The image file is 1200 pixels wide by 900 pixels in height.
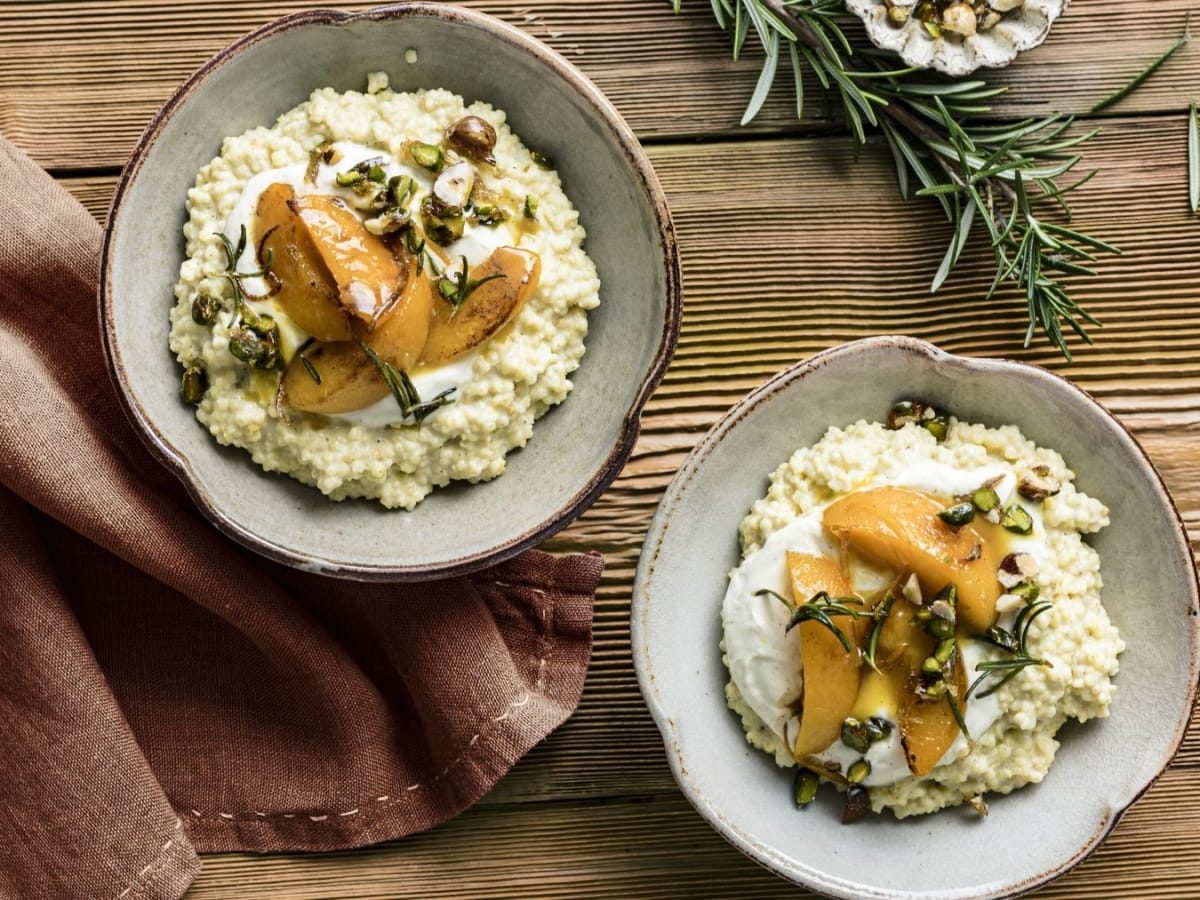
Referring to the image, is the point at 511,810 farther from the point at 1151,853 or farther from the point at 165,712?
the point at 1151,853

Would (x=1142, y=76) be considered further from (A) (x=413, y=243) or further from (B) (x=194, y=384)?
(B) (x=194, y=384)

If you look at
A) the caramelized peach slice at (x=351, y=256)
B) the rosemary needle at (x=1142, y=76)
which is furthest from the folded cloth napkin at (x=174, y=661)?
the rosemary needle at (x=1142, y=76)

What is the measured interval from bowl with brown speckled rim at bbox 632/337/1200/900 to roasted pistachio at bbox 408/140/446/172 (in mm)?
726

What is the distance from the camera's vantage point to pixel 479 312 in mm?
2240

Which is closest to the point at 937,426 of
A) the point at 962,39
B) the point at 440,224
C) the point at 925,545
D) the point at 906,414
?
the point at 906,414

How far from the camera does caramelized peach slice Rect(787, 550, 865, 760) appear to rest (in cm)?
219

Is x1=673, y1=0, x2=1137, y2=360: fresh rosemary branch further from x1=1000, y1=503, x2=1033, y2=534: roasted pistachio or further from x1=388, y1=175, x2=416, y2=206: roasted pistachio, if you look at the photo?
x1=388, y1=175, x2=416, y2=206: roasted pistachio

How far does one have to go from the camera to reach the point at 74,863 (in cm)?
259

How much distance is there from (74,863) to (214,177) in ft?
4.84

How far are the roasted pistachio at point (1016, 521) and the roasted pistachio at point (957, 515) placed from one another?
80 mm

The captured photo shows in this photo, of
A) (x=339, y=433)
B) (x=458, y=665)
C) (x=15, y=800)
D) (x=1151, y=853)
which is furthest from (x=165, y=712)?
(x=1151, y=853)

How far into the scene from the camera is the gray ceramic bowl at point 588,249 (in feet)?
7.43

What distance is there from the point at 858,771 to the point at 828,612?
0.34m

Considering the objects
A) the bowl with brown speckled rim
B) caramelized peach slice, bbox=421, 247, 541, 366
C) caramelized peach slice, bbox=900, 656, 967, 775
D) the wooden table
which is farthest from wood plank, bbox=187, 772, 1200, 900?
caramelized peach slice, bbox=421, 247, 541, 366
